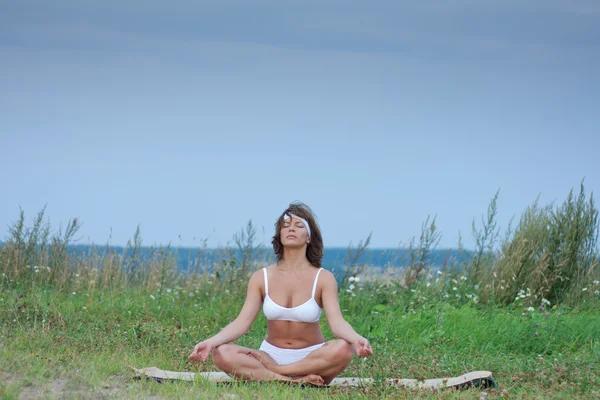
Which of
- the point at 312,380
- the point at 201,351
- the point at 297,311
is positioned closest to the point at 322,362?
the point at 312,380

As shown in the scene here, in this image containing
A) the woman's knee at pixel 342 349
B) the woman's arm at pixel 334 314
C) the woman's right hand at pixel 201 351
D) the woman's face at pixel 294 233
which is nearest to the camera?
the woman's right hand at pixel 201 351

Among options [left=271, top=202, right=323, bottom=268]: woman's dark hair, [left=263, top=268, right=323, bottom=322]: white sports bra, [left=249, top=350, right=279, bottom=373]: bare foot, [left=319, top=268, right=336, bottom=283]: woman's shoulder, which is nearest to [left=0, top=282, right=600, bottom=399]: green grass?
[left=249, top=350, right=279, bottom=373]: bare foot

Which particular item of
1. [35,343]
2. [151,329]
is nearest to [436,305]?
[151,329]

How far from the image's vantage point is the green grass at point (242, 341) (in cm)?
558

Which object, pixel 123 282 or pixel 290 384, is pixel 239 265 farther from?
pixel 290 384

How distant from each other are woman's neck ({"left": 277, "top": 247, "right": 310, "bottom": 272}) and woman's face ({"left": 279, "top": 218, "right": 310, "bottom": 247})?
0.26 ft

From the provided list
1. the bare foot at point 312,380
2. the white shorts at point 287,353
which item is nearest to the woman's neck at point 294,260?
the white shorts at point 287,353

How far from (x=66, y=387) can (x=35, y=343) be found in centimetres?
214

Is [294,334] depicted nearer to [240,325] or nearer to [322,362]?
[322,362]

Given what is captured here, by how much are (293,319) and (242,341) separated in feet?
7.73

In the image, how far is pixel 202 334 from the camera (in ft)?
27.2

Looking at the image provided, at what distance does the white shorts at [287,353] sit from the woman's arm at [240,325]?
28cm

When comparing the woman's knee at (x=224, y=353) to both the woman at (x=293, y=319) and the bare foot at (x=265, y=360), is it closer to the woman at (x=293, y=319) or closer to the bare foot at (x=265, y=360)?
the woman at (x=293, y=319)

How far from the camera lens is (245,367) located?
569 centimetres
